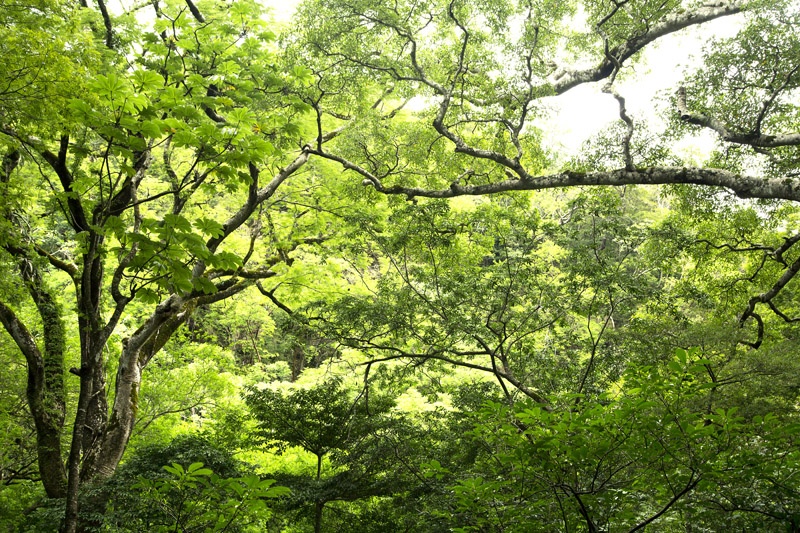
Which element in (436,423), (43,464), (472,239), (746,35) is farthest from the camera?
(472,239)

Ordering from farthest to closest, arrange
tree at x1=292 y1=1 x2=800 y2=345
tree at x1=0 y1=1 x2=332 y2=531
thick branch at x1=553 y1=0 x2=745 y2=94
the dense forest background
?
thick branch at x1=553 y1=0 x2=745 y2=94 < tree at x1=292 y1=1 x2=800 y2=345 < the dense forest background < tree at x1=0 y1=1 x2=332 y2=531

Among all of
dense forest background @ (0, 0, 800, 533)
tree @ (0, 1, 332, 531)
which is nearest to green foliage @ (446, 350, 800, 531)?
dense forest background @ (0, 0, 800, 533)

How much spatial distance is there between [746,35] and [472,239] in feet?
12.1

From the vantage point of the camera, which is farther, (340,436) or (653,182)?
(340,436)

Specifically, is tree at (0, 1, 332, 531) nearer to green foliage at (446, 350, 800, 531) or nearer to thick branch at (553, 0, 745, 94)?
green foliage at (446, 350, 800, 531)

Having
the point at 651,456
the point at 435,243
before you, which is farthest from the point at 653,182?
the point at 651,456

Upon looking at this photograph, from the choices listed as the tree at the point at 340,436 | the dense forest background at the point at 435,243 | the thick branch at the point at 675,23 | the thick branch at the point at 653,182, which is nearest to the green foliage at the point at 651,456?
the dense forest background at the point at 435,243

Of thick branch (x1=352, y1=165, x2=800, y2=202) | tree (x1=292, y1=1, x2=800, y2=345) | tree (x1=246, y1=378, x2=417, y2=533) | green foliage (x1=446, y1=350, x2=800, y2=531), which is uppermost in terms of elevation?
tree (x1=292, y1=1, x2=800, y2=345)

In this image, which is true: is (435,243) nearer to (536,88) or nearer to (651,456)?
(536,88)

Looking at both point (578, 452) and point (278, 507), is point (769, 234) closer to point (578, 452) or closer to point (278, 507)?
point (578, 452)

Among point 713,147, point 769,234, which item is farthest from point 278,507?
point 769,234

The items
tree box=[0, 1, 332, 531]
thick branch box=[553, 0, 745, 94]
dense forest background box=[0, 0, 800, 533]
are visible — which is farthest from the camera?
thick branch box=[553, 0, 745, 94]

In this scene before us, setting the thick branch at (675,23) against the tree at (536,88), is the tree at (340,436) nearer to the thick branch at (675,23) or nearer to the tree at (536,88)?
the tree at (536,88)

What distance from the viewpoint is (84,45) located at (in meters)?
3.73
